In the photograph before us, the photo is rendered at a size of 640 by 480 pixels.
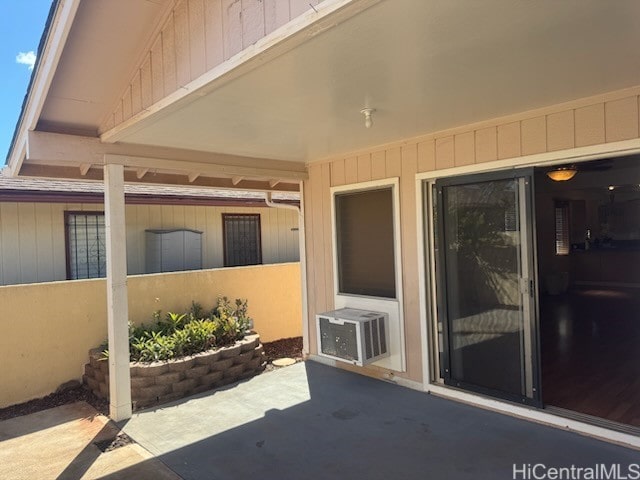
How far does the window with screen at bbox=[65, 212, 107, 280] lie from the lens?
21.6ft

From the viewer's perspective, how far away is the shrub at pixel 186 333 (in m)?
4.57

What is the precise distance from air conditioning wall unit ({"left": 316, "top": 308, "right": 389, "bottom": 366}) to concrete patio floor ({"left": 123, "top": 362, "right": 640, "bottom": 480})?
366 mm

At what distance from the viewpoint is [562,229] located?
9.59m

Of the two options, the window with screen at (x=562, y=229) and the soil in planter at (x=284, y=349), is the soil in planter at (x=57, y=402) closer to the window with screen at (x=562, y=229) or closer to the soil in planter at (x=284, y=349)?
the soil in planter at (x=284, y=349)

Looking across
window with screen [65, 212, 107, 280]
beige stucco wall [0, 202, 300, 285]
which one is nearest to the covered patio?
beige stucco wall [0, 202, 300, 285]

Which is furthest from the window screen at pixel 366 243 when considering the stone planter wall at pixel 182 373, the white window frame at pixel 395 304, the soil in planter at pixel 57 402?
the soil in planter at pixel 57 402

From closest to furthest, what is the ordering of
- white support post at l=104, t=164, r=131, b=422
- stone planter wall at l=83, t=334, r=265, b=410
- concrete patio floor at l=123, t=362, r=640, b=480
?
concrete patio floor at l=123, t=362, r=640, b=480 → white support post at l=104, t=164, r=131, b=422 → stone planter wall at l=83, t=334, r=265, b=410

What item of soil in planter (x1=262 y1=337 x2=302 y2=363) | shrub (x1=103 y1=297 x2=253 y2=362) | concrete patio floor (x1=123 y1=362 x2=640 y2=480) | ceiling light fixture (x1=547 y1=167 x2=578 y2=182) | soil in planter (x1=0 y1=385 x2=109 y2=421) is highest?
ceiling light fixture (x1=547 y1=167 x2=578 y2=182)

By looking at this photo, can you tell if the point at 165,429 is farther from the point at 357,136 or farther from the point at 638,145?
the point at 638,145

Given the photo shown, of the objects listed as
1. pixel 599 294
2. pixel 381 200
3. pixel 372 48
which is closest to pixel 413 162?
pixel 381 200

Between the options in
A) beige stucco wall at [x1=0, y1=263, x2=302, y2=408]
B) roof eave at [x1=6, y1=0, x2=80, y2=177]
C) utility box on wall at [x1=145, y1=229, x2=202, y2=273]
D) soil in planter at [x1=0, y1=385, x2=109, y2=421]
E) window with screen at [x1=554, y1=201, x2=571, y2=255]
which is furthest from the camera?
window with screen at [x1=554, y1=201, x2=571, y2=255]

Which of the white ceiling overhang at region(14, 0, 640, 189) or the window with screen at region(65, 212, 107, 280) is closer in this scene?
the white ceiling overhang at region(14, 0, 640, 189)

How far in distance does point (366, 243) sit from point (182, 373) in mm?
2382

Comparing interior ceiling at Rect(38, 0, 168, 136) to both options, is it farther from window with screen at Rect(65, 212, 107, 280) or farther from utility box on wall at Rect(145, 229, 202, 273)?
utility box on wall at Rect(145, 229, 202, 273)
